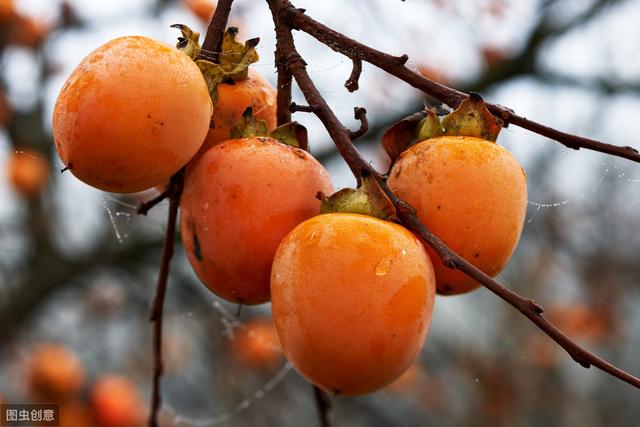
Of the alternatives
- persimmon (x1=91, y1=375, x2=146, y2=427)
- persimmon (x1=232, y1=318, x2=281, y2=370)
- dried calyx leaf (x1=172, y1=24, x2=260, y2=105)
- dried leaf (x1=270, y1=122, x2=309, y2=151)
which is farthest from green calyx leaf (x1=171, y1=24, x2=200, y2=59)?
persimmon (x1=232, y1=318, x2=281, y2=370)

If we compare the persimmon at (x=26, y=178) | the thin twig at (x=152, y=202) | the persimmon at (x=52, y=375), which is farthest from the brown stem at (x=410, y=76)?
the persimmon at (x=26, y=178)

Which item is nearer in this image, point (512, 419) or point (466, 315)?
point (512, 419)

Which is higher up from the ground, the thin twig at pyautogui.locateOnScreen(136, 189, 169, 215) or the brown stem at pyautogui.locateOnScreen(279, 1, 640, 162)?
the brown stem at pyautogui.locateOnScreen(279, 1, 640, 162)

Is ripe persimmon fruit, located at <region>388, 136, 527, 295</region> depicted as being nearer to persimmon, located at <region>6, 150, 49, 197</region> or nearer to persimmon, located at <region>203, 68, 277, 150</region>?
persimmon, located at <region>203, 68, 277, 150</region>

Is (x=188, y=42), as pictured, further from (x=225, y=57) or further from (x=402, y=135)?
(x=402, y=135)

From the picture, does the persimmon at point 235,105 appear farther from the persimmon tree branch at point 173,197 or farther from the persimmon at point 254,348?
the persimmon at point 254,348

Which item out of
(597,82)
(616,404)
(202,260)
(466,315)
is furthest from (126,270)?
(466,315)

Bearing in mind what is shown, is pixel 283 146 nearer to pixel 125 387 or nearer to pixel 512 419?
pixel 125 387
